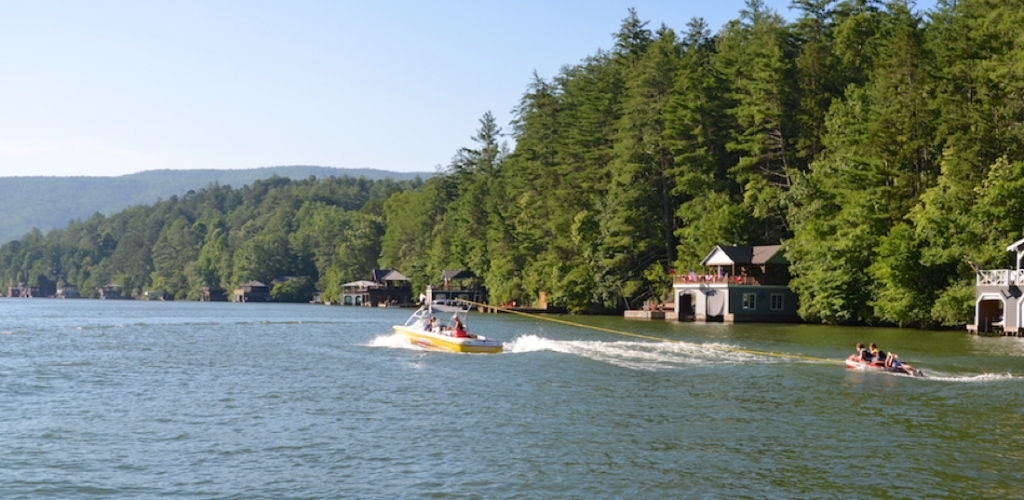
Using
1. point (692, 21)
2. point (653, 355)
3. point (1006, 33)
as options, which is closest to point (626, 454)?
point (653, 355)

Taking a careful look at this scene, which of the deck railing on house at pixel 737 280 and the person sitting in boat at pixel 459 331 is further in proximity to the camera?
the deck railing on house at pixel 737 280

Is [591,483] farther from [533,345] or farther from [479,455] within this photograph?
[533,345]

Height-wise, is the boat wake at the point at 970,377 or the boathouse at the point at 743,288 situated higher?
the boathouse at the point at 743,288

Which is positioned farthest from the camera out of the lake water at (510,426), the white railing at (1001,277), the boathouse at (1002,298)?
the boathouse at (1002,298)

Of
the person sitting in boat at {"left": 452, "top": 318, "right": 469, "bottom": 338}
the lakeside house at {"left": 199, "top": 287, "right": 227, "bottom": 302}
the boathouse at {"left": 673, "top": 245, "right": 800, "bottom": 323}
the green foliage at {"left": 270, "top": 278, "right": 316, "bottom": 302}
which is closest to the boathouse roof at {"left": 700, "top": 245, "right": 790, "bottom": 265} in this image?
the boathouse at {"left": 673, "top": 245, "right": 800, "bottom": 323}

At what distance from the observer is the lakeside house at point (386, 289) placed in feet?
464

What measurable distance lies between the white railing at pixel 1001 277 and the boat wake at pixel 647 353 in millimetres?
20020

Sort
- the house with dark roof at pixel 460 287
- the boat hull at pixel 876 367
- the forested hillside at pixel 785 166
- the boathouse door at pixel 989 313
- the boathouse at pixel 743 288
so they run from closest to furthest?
the boat hull at pixel 876 367 < the boathouse door at pixel 989 313 < the forested hillside at pixel 785 166 < the boathouse at pixel 743 288 < the house with dark roof at pixel 460 287

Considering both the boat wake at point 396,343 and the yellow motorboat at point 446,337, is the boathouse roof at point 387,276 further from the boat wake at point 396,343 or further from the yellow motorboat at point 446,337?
the yellow motorboat at point 446,337

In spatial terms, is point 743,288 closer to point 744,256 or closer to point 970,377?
point 744,256

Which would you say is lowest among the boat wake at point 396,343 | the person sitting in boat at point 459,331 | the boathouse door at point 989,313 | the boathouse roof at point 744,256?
Answer: the boat wake at point 396,343

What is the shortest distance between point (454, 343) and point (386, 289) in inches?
4087

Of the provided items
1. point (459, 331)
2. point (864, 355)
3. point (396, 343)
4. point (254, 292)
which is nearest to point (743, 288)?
point (396, 343)

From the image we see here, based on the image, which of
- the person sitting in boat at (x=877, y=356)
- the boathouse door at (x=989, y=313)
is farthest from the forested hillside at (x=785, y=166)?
the person sitting in boat at (x=877, y=356)
